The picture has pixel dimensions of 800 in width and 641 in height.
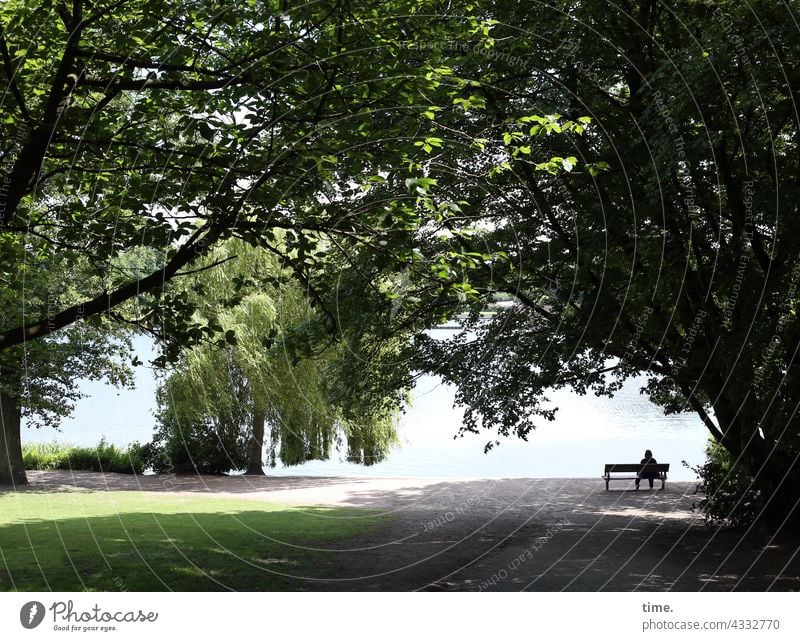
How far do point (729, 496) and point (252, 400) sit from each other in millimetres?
15614

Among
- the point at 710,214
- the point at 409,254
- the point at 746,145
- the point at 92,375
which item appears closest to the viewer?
the point at 409,254

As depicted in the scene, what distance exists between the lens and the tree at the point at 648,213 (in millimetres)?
9938

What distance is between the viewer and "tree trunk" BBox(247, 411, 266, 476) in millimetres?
27391

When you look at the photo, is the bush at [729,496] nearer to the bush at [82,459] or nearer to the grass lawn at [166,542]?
the grass lawn at [166,542]

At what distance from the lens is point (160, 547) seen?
529 inches

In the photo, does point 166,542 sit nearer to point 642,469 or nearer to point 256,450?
point 642,469

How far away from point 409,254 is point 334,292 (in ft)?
19.9

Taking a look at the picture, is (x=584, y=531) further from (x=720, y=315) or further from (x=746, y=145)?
(x=746, y=145)

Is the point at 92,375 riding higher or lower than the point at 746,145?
lower

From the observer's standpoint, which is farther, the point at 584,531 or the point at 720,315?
the point at 584,531

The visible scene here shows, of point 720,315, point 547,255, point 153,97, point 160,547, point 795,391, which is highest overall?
point 153,97

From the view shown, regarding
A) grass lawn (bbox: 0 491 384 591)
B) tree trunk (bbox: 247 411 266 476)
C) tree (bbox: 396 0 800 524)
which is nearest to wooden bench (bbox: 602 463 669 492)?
tree (bbox: 396 0 800 524)

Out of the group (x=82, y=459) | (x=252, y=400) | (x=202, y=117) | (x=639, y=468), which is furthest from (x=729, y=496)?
(x=82, y=459)

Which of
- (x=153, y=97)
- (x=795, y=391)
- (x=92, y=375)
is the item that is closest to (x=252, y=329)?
(x=92, y=375)
